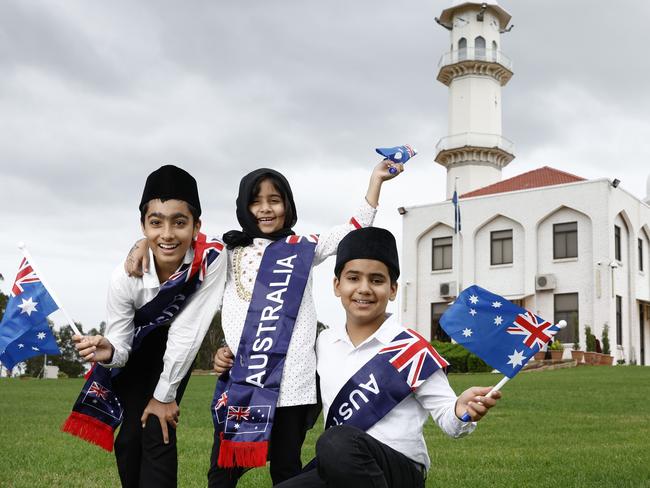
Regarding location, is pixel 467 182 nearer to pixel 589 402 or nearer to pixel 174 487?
pixel 589 402

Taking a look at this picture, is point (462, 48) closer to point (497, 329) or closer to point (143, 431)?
point (497, 329)

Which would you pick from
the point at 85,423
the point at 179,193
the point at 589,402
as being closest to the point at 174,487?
the point at 85,423

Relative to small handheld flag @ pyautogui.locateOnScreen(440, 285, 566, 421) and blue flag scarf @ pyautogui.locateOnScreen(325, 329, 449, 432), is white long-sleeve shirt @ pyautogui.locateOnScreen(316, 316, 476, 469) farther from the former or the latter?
small handheld flag @ pyautogui.locateOnScreen(440, 285, 566, 421)

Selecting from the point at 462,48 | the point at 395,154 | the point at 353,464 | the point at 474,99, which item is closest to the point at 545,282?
the point at 474,99

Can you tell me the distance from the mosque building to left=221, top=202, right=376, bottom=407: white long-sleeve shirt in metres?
26.9

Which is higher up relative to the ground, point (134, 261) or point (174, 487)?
point (134, 261)

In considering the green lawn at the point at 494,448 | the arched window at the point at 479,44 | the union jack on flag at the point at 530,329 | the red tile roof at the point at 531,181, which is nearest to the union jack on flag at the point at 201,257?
the union jack on flag at the point at 530,329

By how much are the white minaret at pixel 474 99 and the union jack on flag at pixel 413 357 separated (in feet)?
114

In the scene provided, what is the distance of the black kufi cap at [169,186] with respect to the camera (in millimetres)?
4023

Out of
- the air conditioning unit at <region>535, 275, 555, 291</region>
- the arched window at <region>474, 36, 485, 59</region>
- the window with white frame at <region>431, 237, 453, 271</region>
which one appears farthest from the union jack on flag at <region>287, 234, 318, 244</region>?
the arched window at <region>474, 36, 485, 59</region>

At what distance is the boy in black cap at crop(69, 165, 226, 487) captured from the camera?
3914mm

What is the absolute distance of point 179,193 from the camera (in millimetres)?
4035

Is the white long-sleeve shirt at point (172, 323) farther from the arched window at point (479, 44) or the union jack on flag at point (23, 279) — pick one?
A: the arched window at point (479, 44)

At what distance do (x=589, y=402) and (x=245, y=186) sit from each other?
9.40 meters
